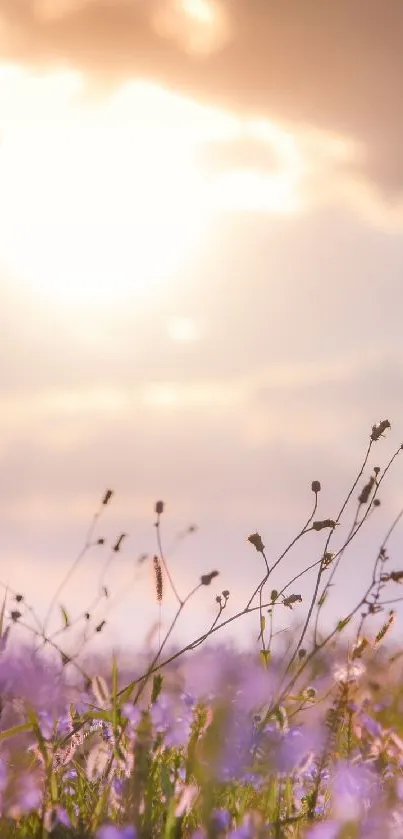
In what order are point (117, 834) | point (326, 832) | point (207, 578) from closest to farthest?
point (117, 834) < point (326, 832) < point (207, 578)

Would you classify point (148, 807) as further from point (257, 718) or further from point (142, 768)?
point (257, 718)

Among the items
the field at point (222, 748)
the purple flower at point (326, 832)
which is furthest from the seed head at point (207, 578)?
the purple flower at point (326, 832)

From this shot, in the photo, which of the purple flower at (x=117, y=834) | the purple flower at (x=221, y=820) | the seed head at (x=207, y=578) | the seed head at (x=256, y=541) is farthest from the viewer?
the seed head at (x=256, y=541)

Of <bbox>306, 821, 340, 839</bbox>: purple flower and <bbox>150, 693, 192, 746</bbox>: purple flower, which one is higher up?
<bbox>150, 693, 192, 746</bbox>: purple flower

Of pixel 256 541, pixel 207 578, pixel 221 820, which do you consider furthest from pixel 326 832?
pixel 256 541

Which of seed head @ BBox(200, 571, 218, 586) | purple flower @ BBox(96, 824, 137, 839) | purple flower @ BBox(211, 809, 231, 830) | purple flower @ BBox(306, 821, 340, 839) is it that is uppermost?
seed head @ BBox(200, 571, 218, 586)

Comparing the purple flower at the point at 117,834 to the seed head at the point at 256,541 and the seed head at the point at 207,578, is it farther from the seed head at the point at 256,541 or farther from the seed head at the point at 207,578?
the seed head at the point at 256,541

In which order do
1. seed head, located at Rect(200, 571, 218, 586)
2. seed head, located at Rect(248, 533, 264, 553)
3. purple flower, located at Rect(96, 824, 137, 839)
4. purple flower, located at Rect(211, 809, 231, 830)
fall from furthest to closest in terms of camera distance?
seed head, located at Rect(248, 533, 264, 553), seed head, located at Rect(200, 571, 218, 586), purple flower, located at Rect(211, 809, 231, 830), purple flower, located at Rect(96, 824, 137, 839)

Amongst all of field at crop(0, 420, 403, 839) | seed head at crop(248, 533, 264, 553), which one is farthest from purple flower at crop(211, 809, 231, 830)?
seed head at crop(248, 533, 264, 553)

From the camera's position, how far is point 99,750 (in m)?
3.22

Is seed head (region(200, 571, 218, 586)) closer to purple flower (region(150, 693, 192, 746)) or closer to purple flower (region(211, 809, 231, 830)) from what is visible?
purple flower (region(150, 693, 192, 746))

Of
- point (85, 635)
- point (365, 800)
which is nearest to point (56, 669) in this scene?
point (85, 635)

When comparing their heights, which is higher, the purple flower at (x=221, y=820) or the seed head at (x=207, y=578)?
the seed head at (x=207, y=578)

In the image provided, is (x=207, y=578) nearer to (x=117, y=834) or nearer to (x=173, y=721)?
(x=173, y=721)
